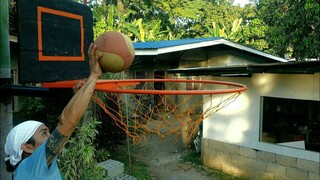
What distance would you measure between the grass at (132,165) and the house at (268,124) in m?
1.75

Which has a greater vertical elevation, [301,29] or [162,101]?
[301,29]

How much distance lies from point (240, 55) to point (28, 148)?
1254 centimetres

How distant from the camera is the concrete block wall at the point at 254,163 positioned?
6279 millimetres

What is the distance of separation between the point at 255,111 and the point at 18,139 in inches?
242

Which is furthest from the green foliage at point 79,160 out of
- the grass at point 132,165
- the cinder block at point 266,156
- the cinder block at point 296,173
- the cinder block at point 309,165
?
the cinder block at point 309,165

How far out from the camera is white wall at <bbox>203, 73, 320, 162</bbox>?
20.5 feet

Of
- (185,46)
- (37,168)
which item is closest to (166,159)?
(185,46)

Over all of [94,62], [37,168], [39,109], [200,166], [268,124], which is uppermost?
[94,62]

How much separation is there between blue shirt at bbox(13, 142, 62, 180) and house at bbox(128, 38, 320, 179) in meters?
4.74

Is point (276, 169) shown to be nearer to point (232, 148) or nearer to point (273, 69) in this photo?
point (232, 148)

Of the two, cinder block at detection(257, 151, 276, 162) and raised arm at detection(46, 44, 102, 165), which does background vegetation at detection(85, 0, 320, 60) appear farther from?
raised arm at detection(46, 44, 102, 165)

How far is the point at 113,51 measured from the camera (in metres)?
2.29

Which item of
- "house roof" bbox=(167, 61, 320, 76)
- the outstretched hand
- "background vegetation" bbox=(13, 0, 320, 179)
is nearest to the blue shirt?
the outstretched hand

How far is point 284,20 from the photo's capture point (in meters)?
10.8
